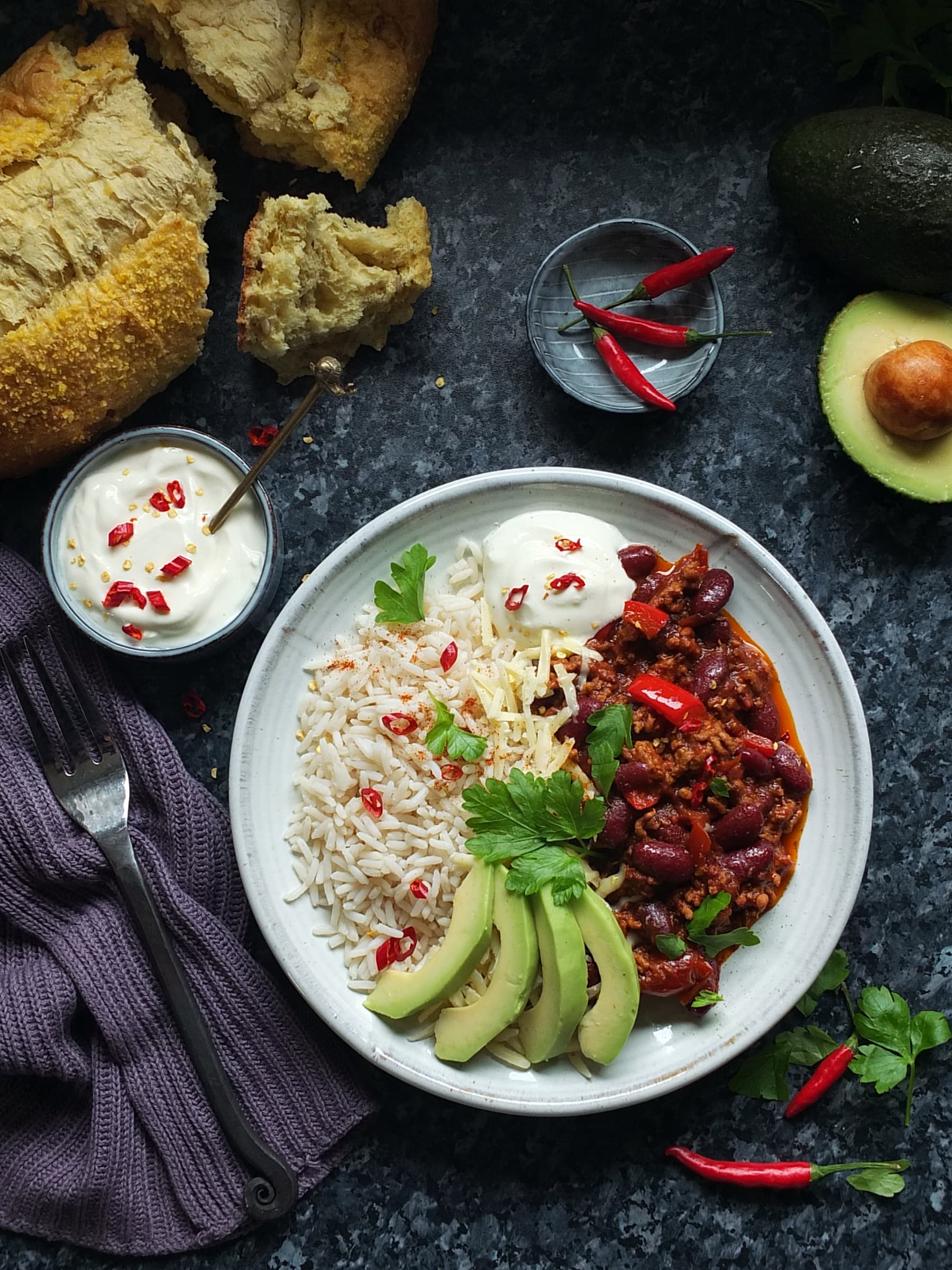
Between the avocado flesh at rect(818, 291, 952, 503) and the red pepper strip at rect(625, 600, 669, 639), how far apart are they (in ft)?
2.30

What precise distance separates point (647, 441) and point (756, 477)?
1.14 ft

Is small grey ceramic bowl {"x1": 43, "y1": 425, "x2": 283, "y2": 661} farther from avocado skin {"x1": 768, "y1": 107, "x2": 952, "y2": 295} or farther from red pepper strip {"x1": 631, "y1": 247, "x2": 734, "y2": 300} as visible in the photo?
avocado skin {"x1": 768, "y1": 107, "x2": 952, "y2": 295}

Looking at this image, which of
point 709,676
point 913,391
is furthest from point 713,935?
point 913,391

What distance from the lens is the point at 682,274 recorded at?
2863mm

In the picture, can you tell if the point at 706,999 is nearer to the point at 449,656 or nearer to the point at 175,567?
the point at 449,656

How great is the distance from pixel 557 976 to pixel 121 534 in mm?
1601

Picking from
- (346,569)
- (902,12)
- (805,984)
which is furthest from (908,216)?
(805,984)

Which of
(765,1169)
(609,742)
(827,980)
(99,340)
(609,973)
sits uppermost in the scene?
(99,340)

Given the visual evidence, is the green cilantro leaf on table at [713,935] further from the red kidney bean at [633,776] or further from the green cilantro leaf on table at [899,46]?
the green cilantro leaf on table at [899,46]

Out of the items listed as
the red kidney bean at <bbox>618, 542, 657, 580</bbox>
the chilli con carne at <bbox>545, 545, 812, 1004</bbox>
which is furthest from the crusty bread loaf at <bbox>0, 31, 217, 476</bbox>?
the chilli con carne at <bbox>545, 545, 812, 1004</bbox>

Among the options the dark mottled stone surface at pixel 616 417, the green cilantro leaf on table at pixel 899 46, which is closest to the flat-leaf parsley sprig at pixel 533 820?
the dark mottled stone surface at pixel 616 417

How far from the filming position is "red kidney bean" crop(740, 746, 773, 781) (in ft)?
8.55

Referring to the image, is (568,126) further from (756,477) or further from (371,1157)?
(371,1157)

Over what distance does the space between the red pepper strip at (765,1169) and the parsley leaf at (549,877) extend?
39.0 inches
